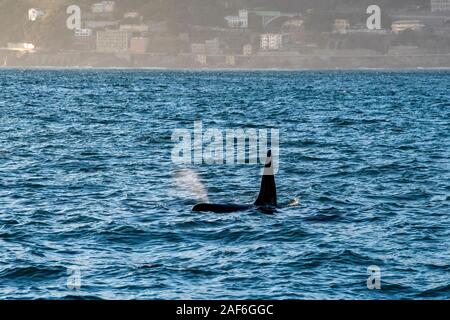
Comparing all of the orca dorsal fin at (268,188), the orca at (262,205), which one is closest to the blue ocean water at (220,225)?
the orca at (262,205)

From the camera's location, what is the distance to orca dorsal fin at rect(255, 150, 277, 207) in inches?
928

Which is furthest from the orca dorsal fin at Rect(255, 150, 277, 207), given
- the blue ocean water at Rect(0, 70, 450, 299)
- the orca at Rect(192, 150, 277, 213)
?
the blue ocean water at Rect(0, 70, 450, 299)

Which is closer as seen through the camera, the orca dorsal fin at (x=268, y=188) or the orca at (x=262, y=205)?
the orca dorsal fin at (x=268, y=188)

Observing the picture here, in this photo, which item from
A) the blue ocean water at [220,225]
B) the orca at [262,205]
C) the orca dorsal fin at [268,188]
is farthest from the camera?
the orca at [262,205]

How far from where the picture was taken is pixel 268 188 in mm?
24625

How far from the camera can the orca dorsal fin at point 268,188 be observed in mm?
23578

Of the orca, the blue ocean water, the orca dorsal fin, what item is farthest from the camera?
the orca

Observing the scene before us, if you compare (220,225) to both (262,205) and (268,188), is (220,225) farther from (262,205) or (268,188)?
(262,205)

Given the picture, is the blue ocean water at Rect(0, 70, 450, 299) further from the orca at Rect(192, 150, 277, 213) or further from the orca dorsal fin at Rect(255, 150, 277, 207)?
the orca dorsal fin at Rect(255, 150, 277, 207)

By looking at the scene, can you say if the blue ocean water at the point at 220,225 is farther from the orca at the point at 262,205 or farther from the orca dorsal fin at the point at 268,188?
the orca dorsal fin at the point at 268,188

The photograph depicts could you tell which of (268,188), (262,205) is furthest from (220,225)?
(262,205)
